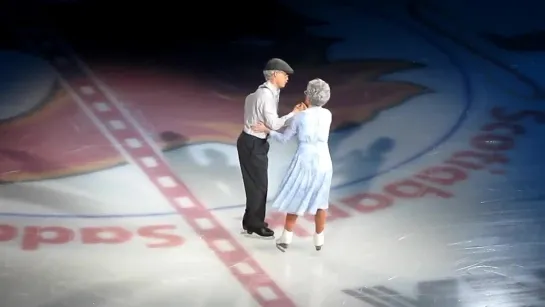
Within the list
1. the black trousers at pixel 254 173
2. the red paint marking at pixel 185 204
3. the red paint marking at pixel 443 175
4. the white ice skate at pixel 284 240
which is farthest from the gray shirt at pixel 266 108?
the red paint marking at pixel 443 175

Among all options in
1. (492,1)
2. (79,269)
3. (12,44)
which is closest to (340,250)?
(79,269)

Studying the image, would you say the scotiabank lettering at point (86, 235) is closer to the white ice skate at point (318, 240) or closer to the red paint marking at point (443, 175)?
the white ice skate at point (318, 240)

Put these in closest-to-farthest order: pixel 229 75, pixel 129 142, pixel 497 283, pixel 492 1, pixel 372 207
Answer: pixel 497 283 → pixel 372 207 → pixel 129 142 → pixel 229 75 → pixel 492 1

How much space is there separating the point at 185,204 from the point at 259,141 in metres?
0.77

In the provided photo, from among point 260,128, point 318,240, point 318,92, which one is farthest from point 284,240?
point 318,92

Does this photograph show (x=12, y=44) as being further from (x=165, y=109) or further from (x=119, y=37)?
(x=165, y=109)

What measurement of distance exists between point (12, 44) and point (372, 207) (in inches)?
145

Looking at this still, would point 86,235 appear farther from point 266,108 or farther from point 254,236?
point 266,108

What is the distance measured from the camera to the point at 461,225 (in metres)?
5.15

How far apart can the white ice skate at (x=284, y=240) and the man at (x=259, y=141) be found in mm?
123

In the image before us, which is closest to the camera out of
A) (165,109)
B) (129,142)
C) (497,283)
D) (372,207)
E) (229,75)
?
(497,283)

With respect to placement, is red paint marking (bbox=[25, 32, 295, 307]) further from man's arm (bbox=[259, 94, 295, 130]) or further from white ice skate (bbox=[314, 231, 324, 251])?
man's arm (bbox=[259, 94, 295, 130])

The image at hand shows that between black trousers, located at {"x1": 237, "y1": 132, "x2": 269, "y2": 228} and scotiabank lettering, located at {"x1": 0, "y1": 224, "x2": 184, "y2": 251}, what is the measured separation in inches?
16.6

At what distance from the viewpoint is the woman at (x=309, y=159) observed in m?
4.57
